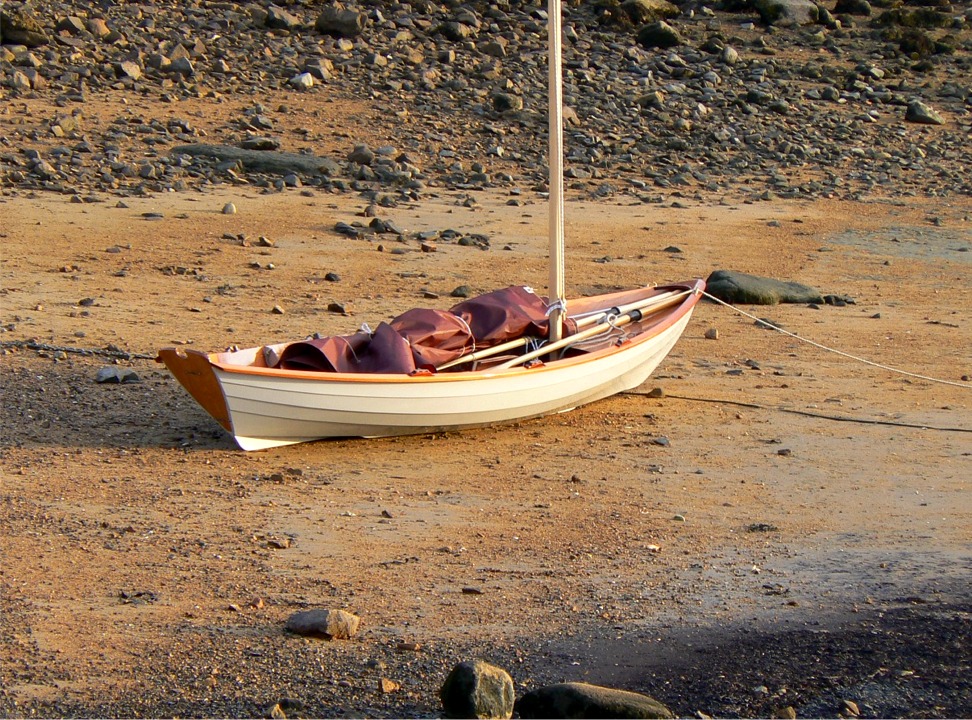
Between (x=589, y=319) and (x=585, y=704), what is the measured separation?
18.2ft

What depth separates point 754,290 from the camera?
14469 mm

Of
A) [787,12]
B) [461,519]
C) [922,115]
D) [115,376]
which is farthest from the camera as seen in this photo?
[787,12]

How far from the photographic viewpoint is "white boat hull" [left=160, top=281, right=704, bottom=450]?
9016 mm

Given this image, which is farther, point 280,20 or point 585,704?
point 280,20

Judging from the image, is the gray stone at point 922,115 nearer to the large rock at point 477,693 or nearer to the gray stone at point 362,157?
the gray stone at point 362,157

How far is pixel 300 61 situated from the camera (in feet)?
74.8

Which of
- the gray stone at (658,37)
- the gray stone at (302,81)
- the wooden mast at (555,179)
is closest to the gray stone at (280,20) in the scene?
the gray stone at (302,81)

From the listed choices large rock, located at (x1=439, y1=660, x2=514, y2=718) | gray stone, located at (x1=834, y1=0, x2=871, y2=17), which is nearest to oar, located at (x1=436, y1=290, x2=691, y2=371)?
large rock, located at (x1=439, y1=660, x2=514, y2=718)

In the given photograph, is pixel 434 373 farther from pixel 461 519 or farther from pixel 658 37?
pixel 658 37

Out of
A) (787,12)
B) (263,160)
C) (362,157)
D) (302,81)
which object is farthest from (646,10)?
Result: (263,160)

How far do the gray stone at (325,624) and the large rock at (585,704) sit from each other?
1.08 meters

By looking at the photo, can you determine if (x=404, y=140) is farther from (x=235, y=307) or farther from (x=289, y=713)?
(x=289, y=713)

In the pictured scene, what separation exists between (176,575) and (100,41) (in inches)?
657

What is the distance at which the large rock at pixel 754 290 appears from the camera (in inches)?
568
